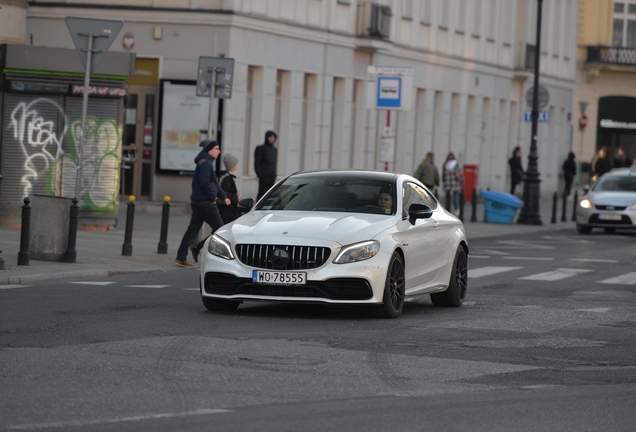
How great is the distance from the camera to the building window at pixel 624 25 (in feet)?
237

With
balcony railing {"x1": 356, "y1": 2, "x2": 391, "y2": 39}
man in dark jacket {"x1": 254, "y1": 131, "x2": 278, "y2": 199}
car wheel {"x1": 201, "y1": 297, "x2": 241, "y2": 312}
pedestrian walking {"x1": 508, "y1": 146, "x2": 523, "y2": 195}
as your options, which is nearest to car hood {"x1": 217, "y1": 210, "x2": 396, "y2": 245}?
car wheel {"x1": 201, "y1": 297, "x2": 241, "y2": 312}

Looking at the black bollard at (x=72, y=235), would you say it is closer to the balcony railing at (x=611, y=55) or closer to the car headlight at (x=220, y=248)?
the car headlight at (x=220, y=248)

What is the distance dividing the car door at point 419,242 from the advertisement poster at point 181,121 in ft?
61.9

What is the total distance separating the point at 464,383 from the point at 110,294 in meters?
6.49

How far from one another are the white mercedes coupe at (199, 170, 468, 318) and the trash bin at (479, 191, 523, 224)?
2260cm

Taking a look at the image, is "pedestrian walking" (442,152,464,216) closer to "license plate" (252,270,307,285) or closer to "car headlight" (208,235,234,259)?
"car headlight" (208,235,234,259)

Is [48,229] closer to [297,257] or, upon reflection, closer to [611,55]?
[297,257]

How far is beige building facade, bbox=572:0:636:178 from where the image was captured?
234 ft

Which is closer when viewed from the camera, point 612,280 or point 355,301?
point 355,301

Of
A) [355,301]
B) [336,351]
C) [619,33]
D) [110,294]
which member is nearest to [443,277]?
[355,301]

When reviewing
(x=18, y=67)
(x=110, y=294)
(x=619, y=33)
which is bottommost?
(x=110, y=294)

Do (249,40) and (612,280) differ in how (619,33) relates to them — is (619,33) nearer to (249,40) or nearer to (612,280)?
(249,40)

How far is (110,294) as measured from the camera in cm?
1513

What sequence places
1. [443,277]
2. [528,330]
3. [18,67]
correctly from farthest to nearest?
1. [18,67]
2. [443,277]
3. [528,330]
